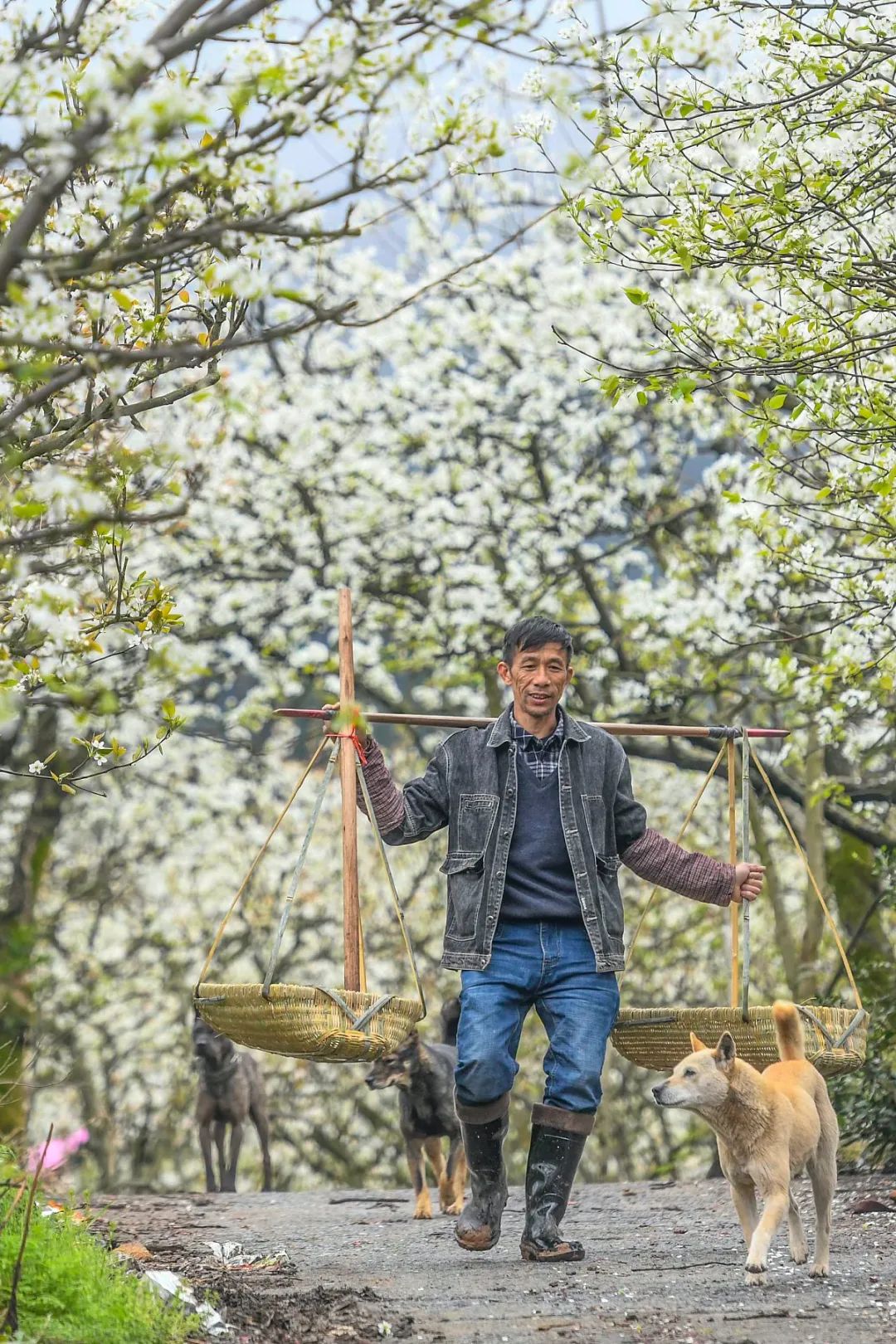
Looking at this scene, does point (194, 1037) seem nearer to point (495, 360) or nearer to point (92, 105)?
point (495, 360)

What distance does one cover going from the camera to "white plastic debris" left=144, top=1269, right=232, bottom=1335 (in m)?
4.38

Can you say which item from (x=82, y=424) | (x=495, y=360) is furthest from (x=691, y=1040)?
(x=495, y=360)

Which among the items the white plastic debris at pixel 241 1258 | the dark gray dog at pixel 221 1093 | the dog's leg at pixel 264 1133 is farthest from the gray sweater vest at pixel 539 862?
the dog's leg at pixel 264 1133

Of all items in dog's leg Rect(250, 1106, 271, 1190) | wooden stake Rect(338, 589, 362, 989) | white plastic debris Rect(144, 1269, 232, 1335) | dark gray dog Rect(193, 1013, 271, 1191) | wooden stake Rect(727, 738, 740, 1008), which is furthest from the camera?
dog's leg Rect(250, 1106, 271, 1190)

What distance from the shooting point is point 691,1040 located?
586 centimetres

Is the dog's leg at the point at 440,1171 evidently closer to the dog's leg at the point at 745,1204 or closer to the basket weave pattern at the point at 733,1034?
the basket weave pattern at the point at 733,1034

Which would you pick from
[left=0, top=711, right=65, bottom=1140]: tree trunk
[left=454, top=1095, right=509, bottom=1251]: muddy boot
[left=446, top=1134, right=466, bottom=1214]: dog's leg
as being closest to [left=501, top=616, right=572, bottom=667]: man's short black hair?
[left=454, top=1095, right=509, bottom=1251]: muddy boot

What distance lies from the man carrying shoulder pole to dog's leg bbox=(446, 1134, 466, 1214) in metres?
2.55

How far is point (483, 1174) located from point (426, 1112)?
280 cm

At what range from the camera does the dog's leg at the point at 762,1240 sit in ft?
17.5

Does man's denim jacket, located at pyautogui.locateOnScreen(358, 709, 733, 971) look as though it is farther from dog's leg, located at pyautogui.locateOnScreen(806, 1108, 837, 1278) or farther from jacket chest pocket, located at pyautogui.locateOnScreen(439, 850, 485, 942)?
dog's leg, located at pyautogui.locateOnScreen(806, 1108, 837, 1278)

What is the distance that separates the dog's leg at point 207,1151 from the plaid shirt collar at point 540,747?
6.00 m

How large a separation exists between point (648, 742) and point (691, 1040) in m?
7.31

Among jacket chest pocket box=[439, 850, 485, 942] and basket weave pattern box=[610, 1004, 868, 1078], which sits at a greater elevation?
jacket chest pocket box=[439, 850, 485, 942]
